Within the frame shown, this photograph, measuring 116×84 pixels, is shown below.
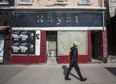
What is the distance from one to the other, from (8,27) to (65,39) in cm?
456

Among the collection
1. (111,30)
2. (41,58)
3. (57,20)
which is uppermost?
(57,20)

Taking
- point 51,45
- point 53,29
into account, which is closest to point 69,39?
point 53,29

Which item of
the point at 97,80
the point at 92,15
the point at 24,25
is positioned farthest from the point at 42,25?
the point at 97,80

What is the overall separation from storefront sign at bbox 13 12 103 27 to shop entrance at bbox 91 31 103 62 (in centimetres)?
134

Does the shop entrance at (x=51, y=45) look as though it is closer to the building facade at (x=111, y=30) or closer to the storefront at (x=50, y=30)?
the storefront at (x=50, y=30)

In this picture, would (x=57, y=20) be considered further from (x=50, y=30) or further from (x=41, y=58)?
(x=41, y=58)

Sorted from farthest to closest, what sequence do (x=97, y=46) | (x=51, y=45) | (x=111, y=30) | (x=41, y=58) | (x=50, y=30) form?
(x=111, y=30)
(x=97, y=46)
(x=51, y=45)
(x=50, y=30)
(x=41, y=58)

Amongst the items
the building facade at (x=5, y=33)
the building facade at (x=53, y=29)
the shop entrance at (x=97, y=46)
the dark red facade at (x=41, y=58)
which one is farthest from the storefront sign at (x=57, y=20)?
the shop entrance at (x=97, y=46)

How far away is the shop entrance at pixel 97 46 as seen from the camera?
Answer: 18.1m

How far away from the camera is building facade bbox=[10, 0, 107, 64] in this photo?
17234 millimetres

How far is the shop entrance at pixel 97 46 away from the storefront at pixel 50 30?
42.7 inches

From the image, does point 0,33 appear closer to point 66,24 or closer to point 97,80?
point 66,24

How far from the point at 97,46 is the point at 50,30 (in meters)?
4.52

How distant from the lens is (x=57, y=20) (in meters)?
17.4
